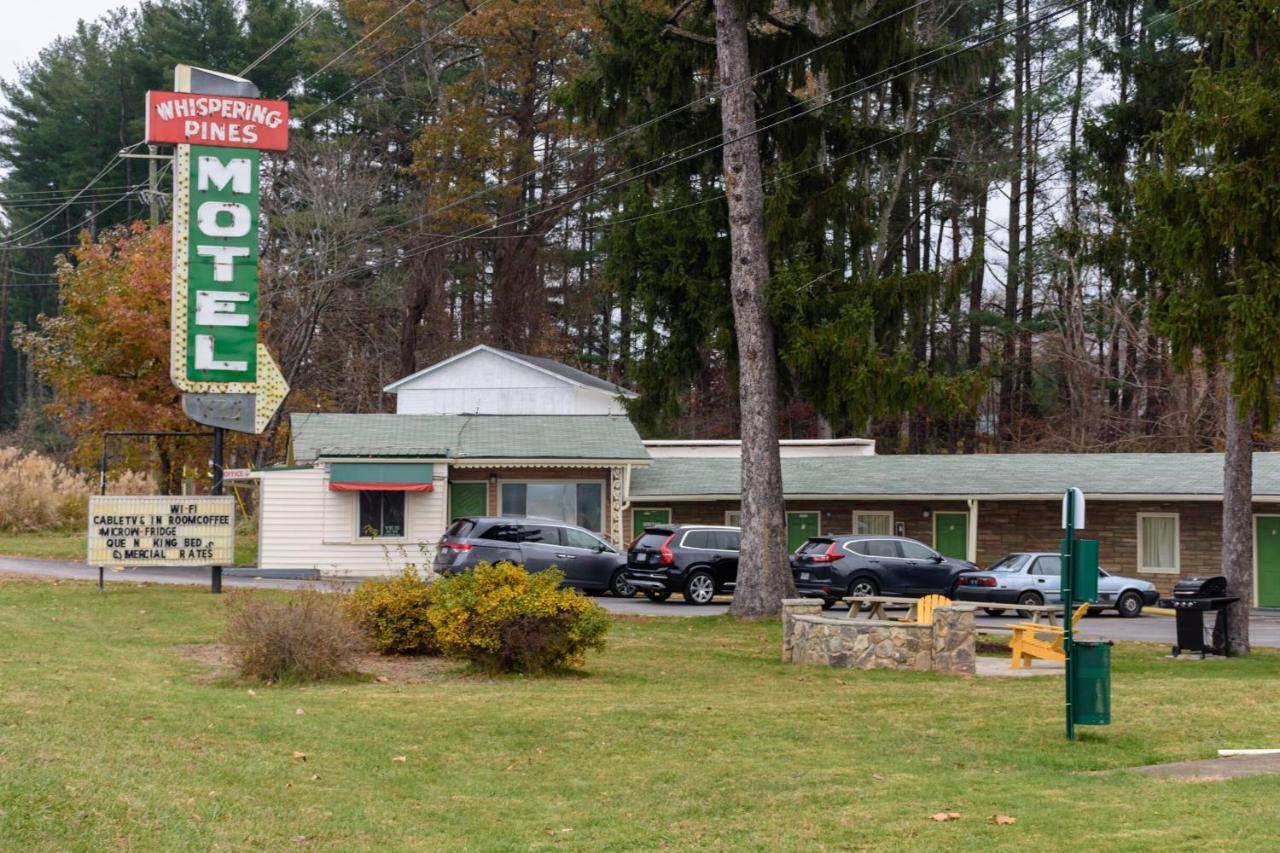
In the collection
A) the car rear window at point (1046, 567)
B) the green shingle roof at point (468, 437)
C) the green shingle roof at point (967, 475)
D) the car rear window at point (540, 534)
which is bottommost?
the car rear window at point (1046, 567)

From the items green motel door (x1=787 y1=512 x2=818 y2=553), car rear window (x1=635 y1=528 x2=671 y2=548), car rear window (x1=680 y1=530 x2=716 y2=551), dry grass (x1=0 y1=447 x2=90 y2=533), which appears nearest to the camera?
car rear window (x1=635 y1=528 x2=671 y2=548)

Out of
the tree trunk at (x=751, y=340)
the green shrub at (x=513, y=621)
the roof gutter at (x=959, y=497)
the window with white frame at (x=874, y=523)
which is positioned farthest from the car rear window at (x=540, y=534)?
the green shrub at (x=513, y=621)

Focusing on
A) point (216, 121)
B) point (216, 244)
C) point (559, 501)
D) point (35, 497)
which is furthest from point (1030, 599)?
point (35, 497)

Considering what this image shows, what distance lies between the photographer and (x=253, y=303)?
92.9 ft

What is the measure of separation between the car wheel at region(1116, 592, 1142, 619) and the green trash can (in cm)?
2011

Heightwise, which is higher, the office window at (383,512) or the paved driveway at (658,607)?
the office window at (383,512)

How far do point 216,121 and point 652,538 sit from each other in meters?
12.1

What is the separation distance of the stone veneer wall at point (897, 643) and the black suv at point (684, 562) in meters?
11.9

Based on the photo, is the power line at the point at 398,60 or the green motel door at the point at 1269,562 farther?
the power line at the point at 398,60

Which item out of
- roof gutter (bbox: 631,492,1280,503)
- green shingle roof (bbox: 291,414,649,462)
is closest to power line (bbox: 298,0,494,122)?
green shingle roof (bbox: 291,414,649,462)

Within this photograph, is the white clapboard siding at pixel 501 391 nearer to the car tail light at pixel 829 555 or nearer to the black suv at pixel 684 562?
the black suv at pixel 684 562

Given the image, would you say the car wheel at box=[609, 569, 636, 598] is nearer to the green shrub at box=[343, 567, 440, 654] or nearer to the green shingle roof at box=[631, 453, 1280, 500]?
the green shingle roof at box=[631, 453, 1280, 500]

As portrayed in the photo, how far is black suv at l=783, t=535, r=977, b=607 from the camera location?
31.0 metres

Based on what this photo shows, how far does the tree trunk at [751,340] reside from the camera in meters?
25.8
